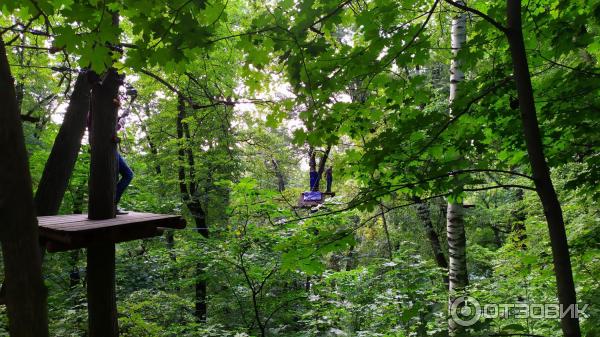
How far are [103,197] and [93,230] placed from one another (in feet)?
2.51

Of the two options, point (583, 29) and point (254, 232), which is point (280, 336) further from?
point (583, 29)

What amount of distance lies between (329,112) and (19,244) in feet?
7.02

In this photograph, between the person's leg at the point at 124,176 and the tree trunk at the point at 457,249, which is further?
the person's leg at the point at 124,176

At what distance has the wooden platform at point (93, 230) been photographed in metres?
3.08

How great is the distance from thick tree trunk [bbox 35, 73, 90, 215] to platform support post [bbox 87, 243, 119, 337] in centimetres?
67

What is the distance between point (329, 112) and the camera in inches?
83.0

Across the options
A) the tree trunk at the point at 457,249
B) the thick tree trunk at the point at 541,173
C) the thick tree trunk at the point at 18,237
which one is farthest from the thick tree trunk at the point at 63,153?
the tree trunk at the point at 457,249

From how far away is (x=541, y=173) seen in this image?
47.8 inches

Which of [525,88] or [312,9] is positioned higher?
[312,9]

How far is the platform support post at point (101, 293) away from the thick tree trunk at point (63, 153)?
668 millimetres

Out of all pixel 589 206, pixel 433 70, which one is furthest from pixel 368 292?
pixel 433 70

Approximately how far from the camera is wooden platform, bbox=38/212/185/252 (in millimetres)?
3082

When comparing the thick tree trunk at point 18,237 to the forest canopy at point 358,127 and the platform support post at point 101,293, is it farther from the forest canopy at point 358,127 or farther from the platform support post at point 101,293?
the platform support post at point 101,293

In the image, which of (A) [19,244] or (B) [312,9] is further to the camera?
(A) [19,244]
